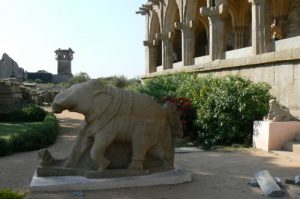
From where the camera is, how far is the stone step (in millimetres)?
8634

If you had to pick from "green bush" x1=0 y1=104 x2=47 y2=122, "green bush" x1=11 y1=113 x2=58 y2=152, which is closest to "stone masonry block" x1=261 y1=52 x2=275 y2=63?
"green bush" x1=11 y1=113 x2=58 y2=152

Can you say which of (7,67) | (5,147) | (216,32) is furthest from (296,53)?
(7,67)

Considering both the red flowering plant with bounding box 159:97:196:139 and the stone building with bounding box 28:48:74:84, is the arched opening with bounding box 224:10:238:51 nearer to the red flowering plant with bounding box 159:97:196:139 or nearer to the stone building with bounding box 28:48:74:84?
the red flowering plant with bounding box 159:97:196:139

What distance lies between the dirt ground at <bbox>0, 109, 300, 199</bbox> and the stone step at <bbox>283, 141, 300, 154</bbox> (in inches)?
8.7

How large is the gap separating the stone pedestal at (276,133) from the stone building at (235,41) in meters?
0.84

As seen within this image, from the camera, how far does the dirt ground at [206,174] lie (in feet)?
17.6

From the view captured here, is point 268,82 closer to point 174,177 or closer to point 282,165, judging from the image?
point 282,165

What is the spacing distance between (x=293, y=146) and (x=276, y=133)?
0.50 metres

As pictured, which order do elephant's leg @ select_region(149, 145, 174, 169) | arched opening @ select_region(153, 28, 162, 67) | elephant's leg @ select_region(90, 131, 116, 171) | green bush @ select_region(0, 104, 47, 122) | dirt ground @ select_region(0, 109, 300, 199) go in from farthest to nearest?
arched opening @ select_region(153, 28, 162, 67), green bush @ select_region(0, 104, 47, 122), elephant's leg @ select_region(149, 145, 174, 169), elephant's leg @ select_region(90, 131, 116, 171), dirt ground @ select_region(0, 109, 300, 199)

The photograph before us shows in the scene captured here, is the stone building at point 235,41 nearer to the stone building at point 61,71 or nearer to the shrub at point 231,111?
the shrub at point 231,111

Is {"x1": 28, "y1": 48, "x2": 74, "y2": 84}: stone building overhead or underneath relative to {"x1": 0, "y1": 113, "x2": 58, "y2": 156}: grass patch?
overhead

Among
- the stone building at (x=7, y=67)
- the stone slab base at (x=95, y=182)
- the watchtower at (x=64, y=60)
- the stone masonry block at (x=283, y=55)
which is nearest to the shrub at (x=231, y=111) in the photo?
the stone masonry block at (x=283, y=55)

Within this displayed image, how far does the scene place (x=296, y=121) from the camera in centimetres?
944

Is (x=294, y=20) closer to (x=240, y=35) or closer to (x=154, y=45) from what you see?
(x=240, y=35)
